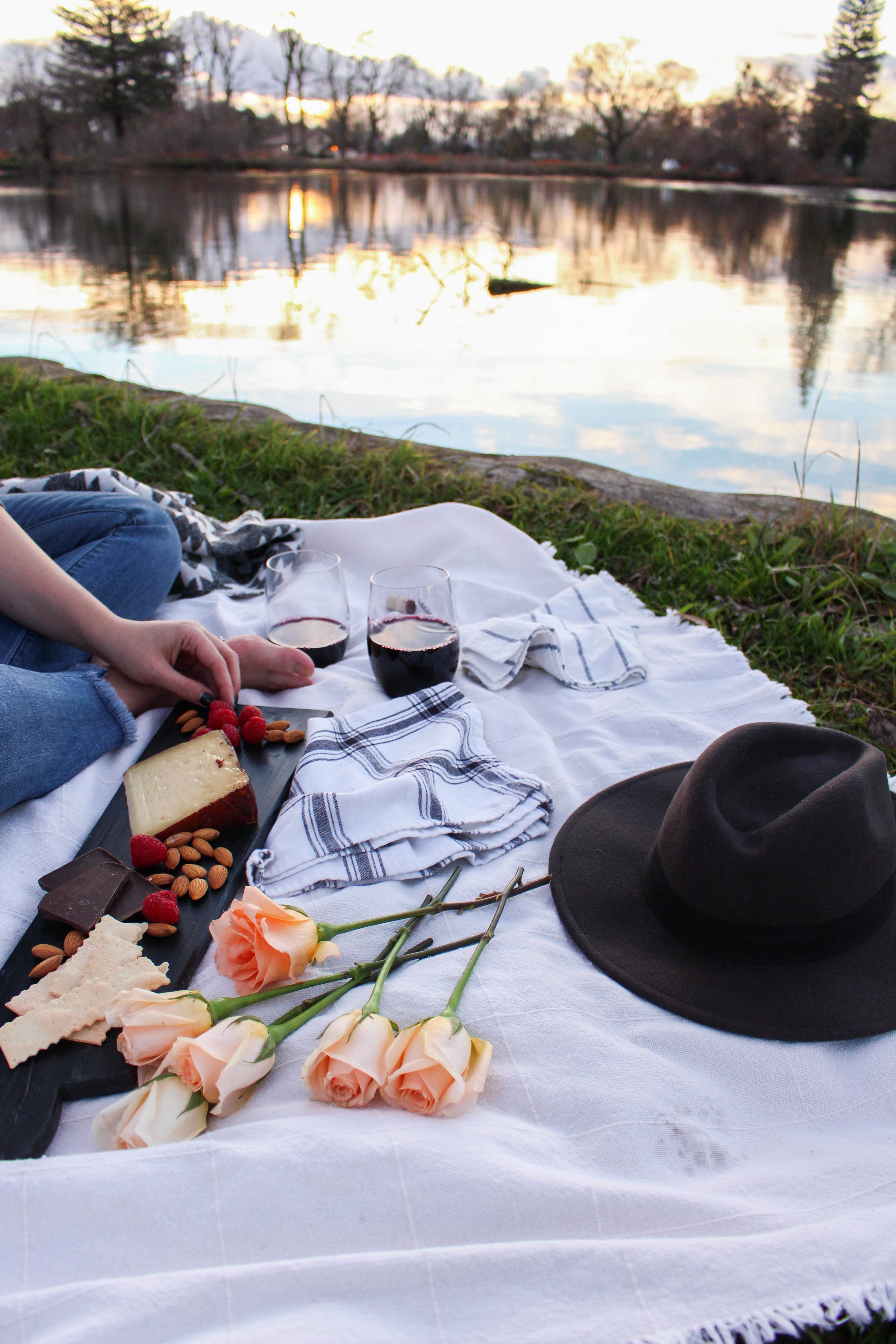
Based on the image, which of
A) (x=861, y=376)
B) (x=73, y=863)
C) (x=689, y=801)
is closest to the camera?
(x=689, y=801)

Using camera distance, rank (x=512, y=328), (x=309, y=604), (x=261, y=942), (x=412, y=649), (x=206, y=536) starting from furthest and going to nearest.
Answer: (x=512, y=328) < (x=206, y=536) < (x=309, y=604) < (x=412, y=649) < (x=261, y=942)

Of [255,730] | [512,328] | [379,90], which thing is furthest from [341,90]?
[255,730]

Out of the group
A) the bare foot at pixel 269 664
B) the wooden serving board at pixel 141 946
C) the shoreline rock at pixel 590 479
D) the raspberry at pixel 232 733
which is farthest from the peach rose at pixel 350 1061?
the shoreline rock at pixel 590 479

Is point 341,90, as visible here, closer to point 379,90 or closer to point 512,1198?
point 379,90

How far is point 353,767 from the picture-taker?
4.41ft

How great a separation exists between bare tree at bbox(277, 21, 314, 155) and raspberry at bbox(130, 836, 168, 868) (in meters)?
13.6

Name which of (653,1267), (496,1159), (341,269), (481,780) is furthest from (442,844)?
(341,269)

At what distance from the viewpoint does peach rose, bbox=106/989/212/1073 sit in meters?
0.76

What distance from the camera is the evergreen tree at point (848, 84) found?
11.2 metres

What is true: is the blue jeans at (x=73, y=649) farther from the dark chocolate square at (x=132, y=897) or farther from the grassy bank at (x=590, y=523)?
the grassy bank at (x=590, y=523)

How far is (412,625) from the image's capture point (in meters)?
1.48

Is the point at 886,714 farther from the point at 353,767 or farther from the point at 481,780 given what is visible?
the point at 353,767

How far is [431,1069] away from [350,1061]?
0.24 feet

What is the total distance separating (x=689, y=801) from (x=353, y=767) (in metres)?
0.60
